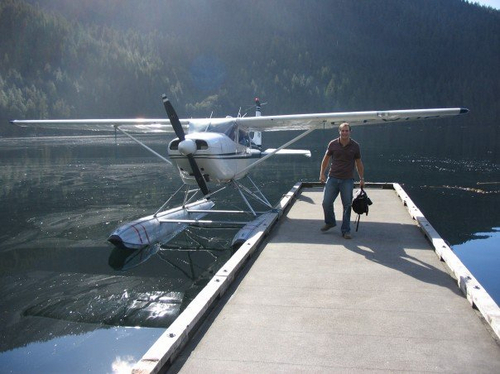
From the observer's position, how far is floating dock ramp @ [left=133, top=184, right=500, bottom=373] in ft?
9.50

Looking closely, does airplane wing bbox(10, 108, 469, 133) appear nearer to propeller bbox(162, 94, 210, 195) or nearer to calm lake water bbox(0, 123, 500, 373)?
propeller bbox(162, 94, 210, 195)

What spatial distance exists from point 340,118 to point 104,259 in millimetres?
4721

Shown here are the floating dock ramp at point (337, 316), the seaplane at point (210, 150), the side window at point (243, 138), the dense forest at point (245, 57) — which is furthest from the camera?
the dense forest at point (245, 57)

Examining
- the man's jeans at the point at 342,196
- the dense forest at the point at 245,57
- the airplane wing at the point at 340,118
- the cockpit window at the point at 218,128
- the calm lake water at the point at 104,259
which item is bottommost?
the calm lake water at the point at 104,259

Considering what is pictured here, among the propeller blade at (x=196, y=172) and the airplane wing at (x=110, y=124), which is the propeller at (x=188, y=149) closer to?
the propeller blade at (x=196, y=172)

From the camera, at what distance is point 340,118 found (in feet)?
27.3

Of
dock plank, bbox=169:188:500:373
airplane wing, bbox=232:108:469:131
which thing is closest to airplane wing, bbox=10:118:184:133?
airplane wing, bbox=232:108:469:131

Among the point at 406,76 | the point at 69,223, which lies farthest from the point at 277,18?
the point at 69,223

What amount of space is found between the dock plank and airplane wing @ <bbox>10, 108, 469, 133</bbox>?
302 cm

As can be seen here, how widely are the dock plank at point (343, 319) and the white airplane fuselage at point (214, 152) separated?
2.86 m

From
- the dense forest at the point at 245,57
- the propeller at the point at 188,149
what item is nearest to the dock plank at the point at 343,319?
the propeller at the point at 188,149

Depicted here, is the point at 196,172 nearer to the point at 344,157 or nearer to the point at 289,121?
the point at 289,121

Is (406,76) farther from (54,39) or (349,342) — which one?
(349,342)

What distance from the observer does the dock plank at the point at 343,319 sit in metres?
2.90
